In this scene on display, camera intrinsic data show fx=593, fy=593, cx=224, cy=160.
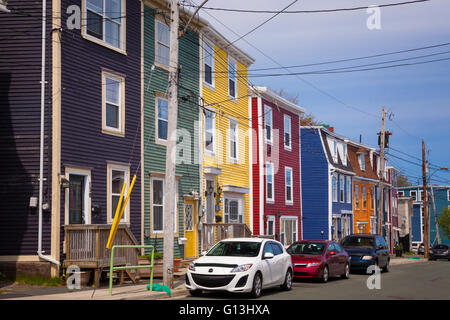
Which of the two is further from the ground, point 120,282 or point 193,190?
point 193,190

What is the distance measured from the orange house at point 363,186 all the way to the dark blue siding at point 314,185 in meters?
7.32

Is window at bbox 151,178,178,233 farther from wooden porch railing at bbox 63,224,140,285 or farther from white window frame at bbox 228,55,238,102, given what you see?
white window frame at bbox 228,55,238,102

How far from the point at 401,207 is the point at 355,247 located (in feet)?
178

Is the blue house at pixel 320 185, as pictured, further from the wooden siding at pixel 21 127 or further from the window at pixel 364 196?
the wooden siding at pixel 21 127

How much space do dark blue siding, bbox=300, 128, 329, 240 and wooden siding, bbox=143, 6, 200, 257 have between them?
18730 millimetres

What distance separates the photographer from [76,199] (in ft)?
61.1

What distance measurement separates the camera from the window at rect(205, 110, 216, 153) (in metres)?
27.1

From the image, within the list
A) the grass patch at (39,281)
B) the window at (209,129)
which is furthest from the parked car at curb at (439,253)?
the grass patch at (39,281)

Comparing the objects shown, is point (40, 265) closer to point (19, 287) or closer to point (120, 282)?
point (19, 287)

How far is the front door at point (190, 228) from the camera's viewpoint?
82.3ft
